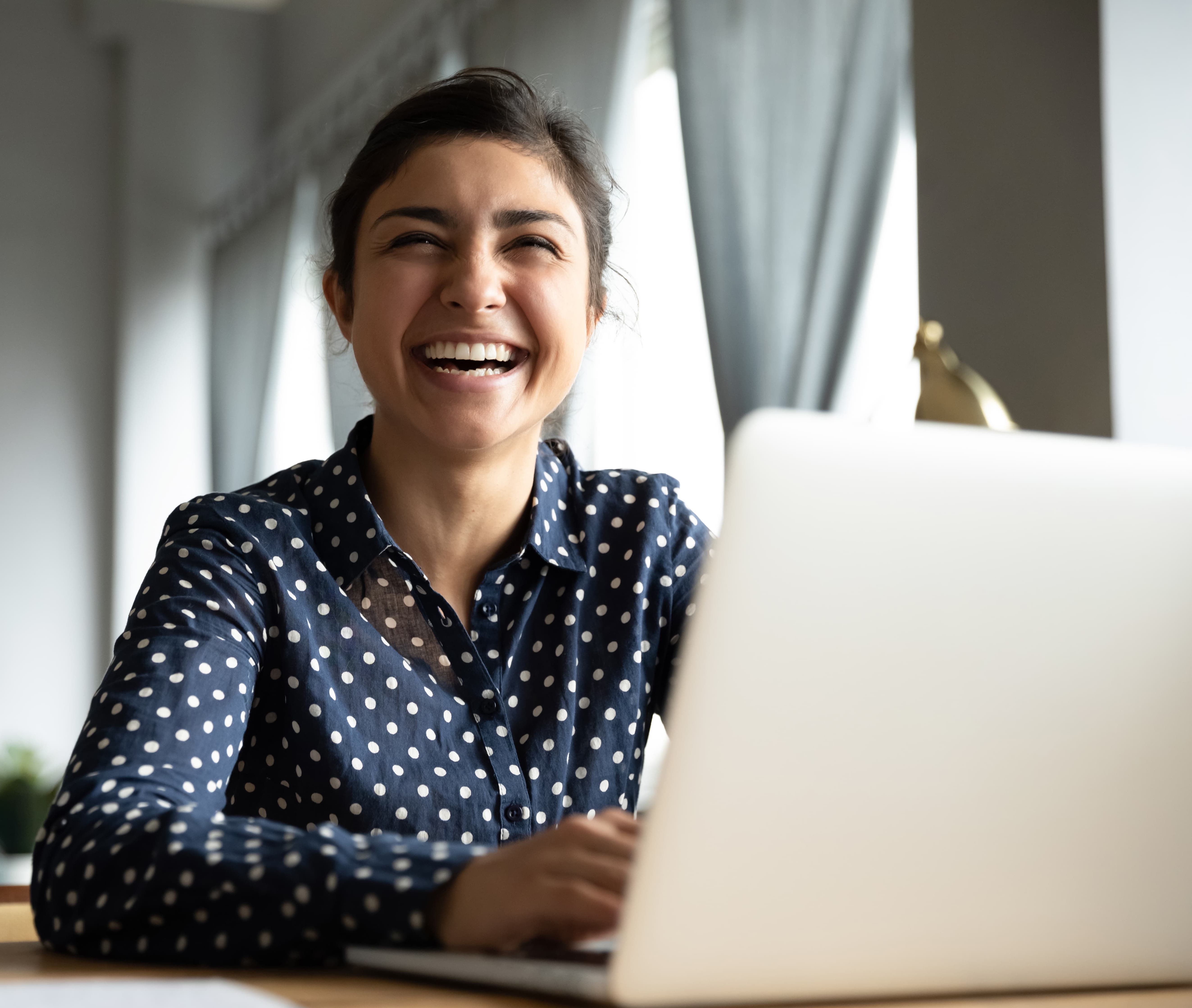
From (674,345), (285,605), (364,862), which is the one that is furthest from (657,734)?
(364,862)

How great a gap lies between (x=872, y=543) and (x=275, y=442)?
4.43 meters

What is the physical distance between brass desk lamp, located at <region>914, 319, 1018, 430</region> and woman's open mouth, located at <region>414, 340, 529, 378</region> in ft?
1.42

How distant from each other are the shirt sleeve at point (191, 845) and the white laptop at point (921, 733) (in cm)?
11

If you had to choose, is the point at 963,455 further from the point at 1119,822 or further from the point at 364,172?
the point at 364,172

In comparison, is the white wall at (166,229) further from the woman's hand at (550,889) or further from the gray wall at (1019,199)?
the woman's hand at (550,889)

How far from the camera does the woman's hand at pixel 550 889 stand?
59 cm

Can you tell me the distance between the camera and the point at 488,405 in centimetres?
125

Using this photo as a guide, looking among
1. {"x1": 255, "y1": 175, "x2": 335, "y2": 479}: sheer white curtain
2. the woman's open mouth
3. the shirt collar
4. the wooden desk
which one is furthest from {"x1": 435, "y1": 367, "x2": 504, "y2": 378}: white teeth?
{"x1": 255, "y1": 175, "x2": 335, "y2": 479}: sheer white curtain

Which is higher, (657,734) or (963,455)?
(963,455)

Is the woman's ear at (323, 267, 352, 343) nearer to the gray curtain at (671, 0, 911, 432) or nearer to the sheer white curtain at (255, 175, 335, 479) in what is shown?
the gray curtain at (671, 0, 911, 432)

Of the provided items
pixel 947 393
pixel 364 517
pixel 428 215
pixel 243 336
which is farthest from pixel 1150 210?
pixel 243 336

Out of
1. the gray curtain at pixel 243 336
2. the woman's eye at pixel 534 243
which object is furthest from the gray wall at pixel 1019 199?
the gray curtain at pixel 243 336

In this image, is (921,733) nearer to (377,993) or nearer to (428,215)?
(377,993)

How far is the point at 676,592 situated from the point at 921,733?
804mm
